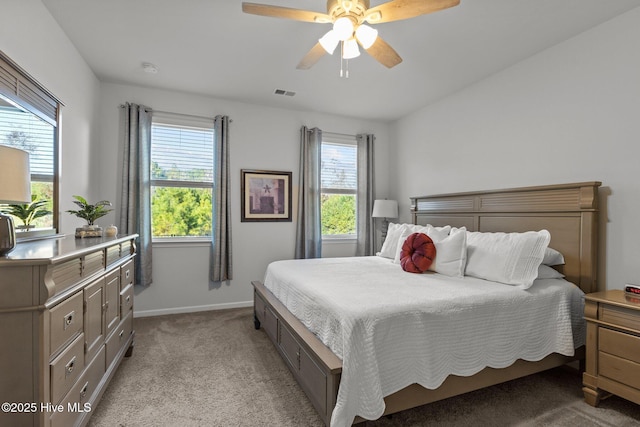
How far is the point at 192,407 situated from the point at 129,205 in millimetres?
2561

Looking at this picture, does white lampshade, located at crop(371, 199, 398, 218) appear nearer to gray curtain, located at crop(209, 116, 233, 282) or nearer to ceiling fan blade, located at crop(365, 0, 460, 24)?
gray curtain, located at crop(209, 116, 233, 282)

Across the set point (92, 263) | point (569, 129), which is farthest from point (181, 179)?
point (569, 129)

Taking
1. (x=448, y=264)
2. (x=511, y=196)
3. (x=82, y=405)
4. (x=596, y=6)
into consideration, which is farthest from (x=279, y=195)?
(x=596, y=6)

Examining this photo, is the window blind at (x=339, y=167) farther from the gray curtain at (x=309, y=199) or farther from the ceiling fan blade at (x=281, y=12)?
the ceiling fan blade at (x=281, y=12)

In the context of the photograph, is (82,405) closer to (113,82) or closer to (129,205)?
(129,205)

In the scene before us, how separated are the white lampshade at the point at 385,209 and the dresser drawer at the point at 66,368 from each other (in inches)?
147

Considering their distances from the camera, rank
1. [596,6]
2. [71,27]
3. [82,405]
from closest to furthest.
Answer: [82,405] → [596,6] → [71,27]

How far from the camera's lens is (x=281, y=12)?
6.31ft

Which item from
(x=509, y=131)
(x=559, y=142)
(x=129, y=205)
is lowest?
(x=129, y=205)

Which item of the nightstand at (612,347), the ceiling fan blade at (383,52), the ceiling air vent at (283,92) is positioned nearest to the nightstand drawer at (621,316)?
the nightstand at (612,347)

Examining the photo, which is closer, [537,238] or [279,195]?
[537,238]

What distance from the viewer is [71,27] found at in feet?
8.50

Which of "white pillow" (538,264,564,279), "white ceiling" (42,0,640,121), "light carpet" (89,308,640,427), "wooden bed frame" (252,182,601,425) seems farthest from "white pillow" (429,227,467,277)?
"white ceiling" (42,0,640,121)

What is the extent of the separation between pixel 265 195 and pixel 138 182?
1.58 m
